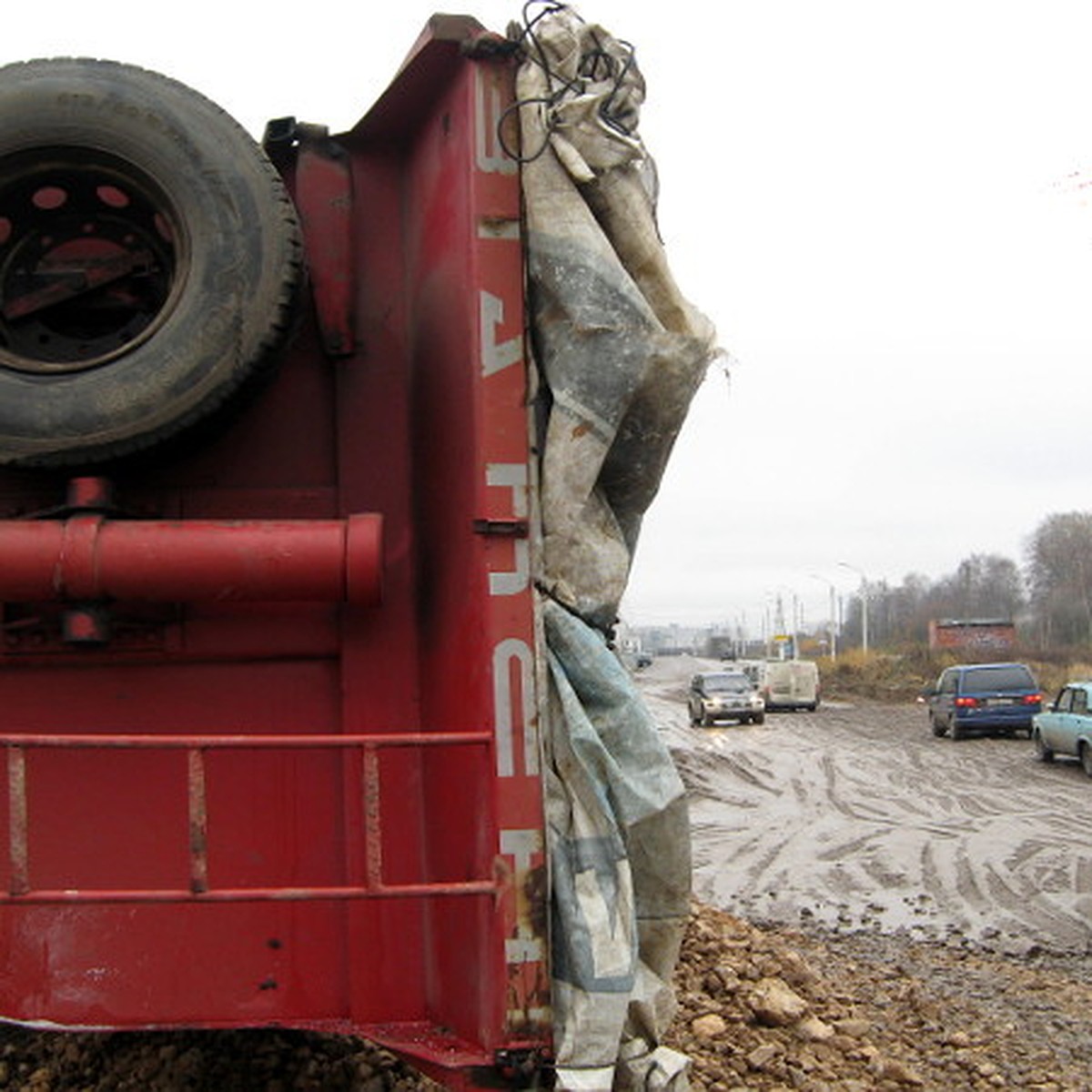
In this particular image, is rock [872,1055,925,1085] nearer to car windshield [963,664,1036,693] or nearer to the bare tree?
car windshield [963,664,1036,693]

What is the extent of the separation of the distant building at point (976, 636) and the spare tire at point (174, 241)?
61.6m

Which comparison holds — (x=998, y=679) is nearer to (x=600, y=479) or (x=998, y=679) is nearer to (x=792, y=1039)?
(x=792, y=1039)

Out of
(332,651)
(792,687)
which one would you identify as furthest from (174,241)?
(792,687)

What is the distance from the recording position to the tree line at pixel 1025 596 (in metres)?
89.1

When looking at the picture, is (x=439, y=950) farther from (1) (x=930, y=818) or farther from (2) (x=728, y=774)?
(2) (x=728, y=774)

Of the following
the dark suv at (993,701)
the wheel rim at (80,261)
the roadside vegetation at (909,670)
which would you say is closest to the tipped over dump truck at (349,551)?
the wheel rim at (80,261)

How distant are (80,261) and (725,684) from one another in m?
33.7

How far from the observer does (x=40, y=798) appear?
128 inches

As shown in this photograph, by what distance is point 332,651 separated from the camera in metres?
3.39

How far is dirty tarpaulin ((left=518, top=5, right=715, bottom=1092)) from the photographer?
285cm

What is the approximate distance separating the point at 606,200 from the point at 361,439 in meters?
0.91

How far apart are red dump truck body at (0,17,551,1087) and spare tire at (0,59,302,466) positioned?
0.43ft

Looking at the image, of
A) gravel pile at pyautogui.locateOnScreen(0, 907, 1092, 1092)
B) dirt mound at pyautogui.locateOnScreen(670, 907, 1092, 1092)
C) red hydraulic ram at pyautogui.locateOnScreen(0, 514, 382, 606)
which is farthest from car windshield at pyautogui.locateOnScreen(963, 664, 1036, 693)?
red hydraulic ram at pyautogui.locateOnScreen(0, 514, 382, 606)

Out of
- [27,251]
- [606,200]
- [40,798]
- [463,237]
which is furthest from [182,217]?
[40,798]
